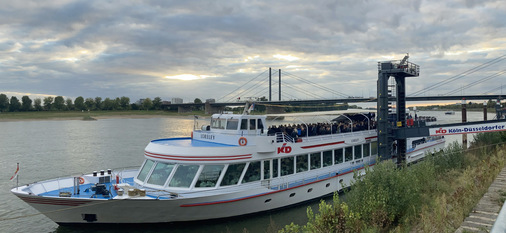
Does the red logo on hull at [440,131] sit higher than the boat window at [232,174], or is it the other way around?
the red logo on hull at [440,131]

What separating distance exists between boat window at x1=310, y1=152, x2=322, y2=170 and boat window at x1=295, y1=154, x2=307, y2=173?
1.36 feet

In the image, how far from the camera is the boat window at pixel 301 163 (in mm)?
13695

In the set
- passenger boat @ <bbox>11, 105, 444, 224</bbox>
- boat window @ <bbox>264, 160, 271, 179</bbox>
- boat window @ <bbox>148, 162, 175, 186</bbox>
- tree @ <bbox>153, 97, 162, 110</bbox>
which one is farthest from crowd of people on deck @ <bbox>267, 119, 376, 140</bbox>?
tree @ <bbox>153, 97, 162, 110</bbox>

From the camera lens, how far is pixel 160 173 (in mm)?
11625

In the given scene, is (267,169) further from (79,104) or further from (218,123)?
(79,104)

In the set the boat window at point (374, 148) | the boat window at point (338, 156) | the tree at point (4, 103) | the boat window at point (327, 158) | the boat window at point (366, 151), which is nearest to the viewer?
the boat window at point (327, 158)

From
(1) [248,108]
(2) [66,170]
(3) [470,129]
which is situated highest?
(1) [248,108]

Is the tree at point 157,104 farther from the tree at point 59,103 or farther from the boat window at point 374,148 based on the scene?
the boat window at point 374,148

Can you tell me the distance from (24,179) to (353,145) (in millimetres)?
18575

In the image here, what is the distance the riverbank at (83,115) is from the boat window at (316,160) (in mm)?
73037

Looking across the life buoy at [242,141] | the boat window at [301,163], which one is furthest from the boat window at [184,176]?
the boat window at [301,163]

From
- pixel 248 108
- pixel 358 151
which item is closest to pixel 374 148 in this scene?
pixel 358 151

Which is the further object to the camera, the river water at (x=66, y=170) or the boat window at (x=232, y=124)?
the boat window at (x=232, y=124)

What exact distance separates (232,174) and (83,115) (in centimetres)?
8761
